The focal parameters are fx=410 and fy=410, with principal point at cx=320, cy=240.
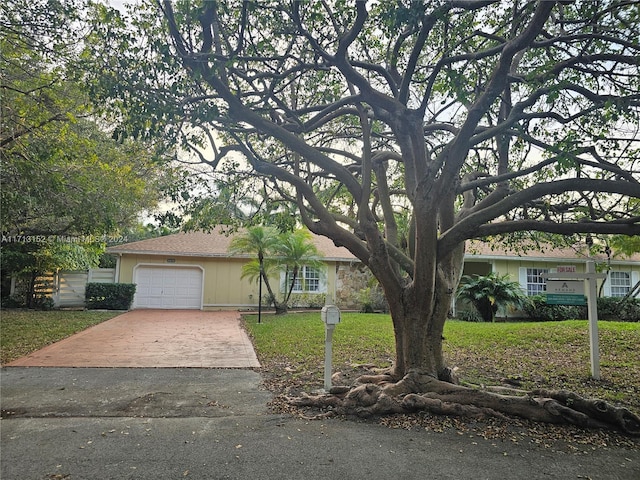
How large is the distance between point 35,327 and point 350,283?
13.3 metres

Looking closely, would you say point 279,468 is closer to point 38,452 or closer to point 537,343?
point 38,452

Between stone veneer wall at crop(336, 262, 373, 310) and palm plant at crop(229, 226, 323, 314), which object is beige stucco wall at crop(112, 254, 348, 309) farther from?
palm plant at crop(229, 226, 323, 314)

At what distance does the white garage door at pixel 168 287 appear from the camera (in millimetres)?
19062

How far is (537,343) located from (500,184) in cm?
629

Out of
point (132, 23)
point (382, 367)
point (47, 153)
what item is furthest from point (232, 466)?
point (47, 153)

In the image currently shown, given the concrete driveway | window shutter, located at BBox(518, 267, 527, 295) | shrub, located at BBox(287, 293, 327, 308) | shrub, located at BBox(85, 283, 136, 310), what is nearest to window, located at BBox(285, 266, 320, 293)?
shrub, located at BBox(287, 293, 327, 308)

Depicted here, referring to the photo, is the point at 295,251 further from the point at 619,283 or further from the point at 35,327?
the point at 619,283

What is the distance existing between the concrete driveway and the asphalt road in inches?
93.7

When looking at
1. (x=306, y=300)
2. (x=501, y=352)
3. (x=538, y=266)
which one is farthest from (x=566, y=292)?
(x=306, y=300)

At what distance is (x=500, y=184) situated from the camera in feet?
20.9

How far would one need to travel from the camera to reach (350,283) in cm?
2098

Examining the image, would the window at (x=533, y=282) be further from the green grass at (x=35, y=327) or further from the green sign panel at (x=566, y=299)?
the green grass at (x=35, y=327)

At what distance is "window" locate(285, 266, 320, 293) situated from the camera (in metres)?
20.3

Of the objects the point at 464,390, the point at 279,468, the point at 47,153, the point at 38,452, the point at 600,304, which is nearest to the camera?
the point at 279,468
